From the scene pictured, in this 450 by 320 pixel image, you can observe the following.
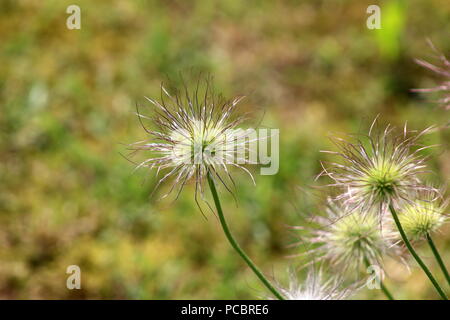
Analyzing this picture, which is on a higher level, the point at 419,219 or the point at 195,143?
the point at 195,143

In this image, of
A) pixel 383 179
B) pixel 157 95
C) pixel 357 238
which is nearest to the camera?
pixel 383 179

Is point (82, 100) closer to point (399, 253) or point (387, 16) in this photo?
point (387, 16)

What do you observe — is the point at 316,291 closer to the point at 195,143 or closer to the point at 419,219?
the point at 419,219

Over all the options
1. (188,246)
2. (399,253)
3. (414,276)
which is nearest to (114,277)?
(188,246)

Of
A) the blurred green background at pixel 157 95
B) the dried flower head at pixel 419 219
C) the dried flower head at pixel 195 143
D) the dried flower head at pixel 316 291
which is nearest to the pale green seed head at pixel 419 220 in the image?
the dried flower head at pixel 419 219

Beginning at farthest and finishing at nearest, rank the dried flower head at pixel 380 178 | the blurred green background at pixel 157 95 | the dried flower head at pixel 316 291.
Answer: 1. the blurred green background at pixel 157 95
2. the dried flower head at pixel 316 291
3. the dried flower head at pixel 380 178

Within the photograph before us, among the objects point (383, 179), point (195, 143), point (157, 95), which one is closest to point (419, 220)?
point (383, 179)

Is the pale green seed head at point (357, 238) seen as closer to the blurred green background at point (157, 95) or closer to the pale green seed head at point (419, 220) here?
the pale green seed head at point (419, 220)

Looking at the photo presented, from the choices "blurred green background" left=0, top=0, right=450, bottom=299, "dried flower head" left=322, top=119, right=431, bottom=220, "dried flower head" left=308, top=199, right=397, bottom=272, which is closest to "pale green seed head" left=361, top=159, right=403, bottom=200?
"dried flower head" left=322, top=119, right=431, bottom=220
